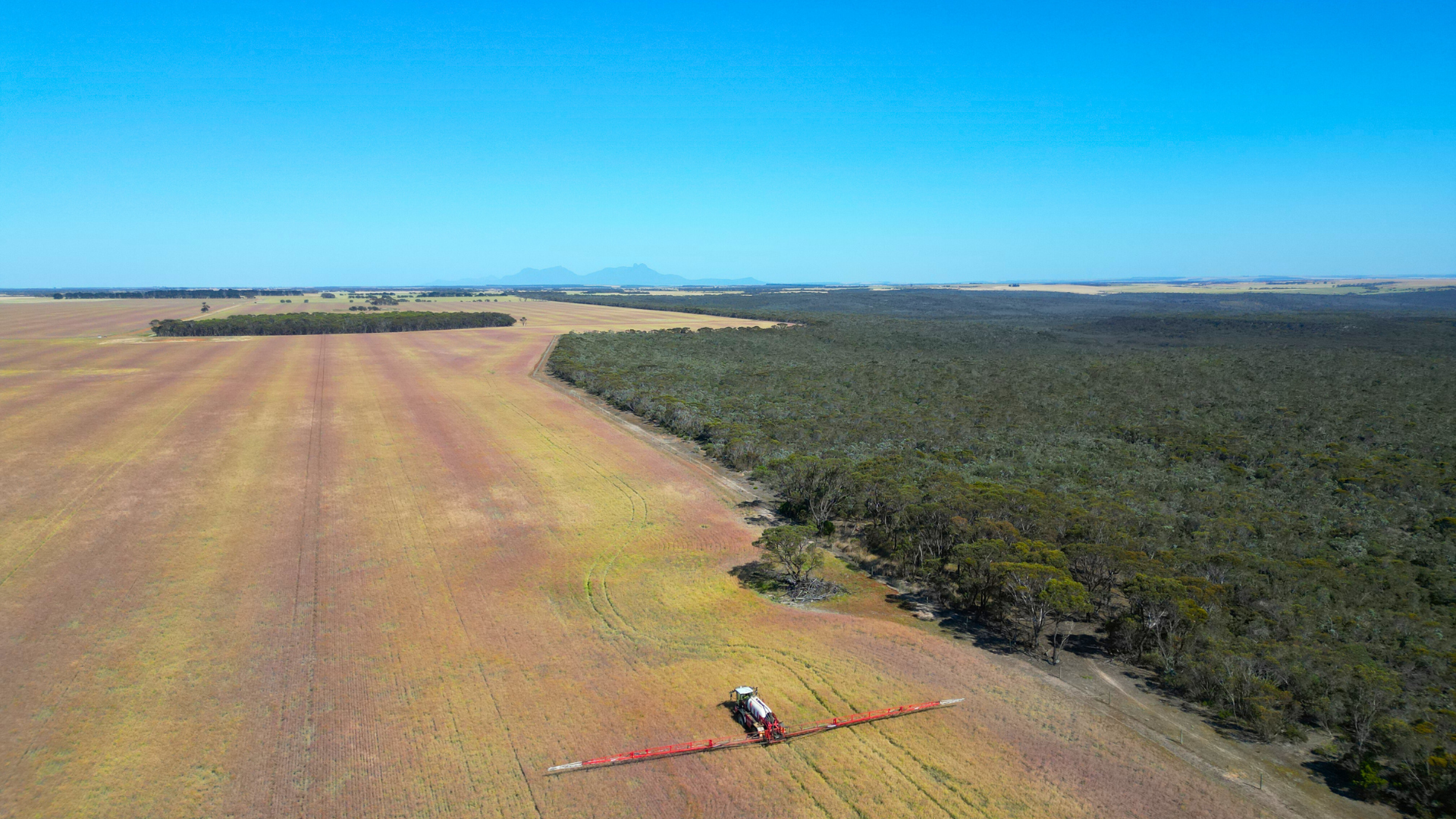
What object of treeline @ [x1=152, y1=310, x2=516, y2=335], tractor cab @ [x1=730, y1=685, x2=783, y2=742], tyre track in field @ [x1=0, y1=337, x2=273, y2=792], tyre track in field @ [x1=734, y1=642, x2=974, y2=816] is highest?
treeline @ [x1=152, y1=310, x2=516, y2=335]

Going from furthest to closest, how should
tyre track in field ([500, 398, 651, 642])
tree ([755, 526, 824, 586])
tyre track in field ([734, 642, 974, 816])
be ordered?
tree ([755, 526, 824, 586]) → tyre track in field ([500, 398, 651, 642]) → tyre track in field ([734, 642, 974, 816])

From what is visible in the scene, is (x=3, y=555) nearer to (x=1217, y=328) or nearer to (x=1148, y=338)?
(x=1148, y=338)

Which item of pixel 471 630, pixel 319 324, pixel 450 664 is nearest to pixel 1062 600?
pixel 450 664

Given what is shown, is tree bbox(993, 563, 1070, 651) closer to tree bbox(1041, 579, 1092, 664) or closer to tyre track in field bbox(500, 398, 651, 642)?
tree bbox(1041, 579, 1092, 664)

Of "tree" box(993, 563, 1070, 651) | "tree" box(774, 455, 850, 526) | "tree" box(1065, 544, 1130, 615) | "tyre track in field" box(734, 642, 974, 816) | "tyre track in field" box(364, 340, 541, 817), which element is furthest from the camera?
"tree" box(774, 455, 850, 526)

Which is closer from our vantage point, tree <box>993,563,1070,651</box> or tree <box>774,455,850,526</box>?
tree <box>993,563,1070,651</box>

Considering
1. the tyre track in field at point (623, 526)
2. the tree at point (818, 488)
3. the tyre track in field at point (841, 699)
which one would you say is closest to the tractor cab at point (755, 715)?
the tyre track in field at point (841, 699)

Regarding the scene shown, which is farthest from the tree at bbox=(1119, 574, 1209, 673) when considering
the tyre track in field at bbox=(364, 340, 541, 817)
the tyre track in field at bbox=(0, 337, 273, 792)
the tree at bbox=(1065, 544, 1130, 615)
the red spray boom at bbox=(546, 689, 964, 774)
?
the tyre track in field at bbox=(0, 337, 273, 792)
